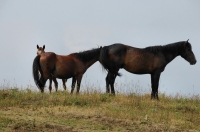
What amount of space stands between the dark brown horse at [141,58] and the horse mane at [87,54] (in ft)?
4.55

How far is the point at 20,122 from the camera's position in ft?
32.2

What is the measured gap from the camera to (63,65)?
15.8 metres

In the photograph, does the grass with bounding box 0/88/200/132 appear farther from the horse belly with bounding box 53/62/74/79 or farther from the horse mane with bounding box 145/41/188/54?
the horse mane with bounding box 145/41/188/54

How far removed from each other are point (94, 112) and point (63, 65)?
4.46 m

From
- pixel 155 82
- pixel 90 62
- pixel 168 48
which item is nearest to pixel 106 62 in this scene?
pixel 90 62

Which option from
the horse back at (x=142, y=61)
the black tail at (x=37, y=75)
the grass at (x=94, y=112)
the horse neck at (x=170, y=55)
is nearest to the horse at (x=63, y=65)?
the black tail at (x=37, y=75)

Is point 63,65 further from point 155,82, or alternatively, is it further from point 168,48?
point 168,48

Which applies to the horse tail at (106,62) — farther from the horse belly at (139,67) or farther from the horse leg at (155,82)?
the horse leg at (155,82)

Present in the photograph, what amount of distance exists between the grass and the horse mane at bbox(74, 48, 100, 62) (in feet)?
6.88

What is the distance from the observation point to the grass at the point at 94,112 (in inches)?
396

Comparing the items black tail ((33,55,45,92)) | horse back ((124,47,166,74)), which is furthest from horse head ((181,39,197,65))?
black tail ((33,55,45,92))

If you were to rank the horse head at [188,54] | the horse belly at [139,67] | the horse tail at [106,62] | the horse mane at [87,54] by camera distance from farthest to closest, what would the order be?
1. the horse mane at [87,54]
2. the horse head at [188,54]
3. the horse belly at [139,67]
4. the horse tail at [106,62]

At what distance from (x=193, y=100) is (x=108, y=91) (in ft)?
9.87

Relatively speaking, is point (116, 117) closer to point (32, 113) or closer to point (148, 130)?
point (148, 130)
